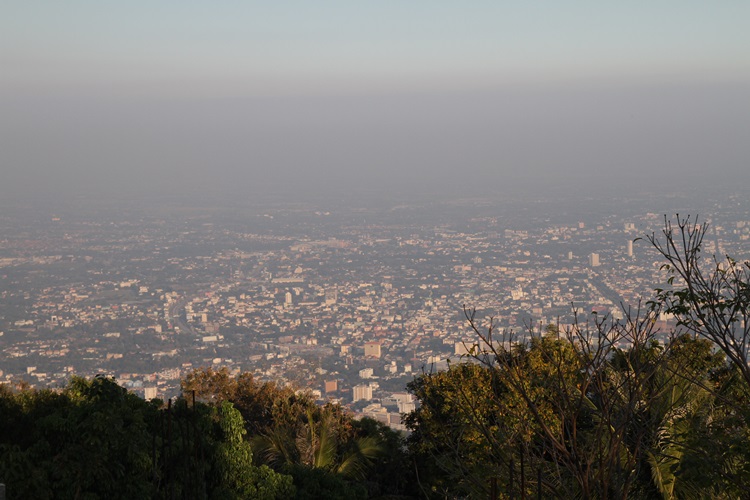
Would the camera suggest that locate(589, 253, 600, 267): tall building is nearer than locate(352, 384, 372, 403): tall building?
No

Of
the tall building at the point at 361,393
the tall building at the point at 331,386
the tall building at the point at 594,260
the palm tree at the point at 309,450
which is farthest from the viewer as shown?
the tall building at the point at 594,260

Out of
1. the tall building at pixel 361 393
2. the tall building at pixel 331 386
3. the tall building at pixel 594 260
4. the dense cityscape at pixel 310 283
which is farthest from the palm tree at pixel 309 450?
the tall building at pixel 594 260

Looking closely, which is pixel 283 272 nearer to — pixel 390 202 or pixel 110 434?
pixel 390 202

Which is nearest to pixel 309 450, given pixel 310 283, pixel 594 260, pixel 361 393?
pixel 361 393

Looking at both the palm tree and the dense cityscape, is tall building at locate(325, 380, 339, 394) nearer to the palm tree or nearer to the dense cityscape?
the dense cityscape

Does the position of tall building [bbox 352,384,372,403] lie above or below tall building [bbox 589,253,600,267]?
above

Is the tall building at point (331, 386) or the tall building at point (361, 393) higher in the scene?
the tall building at point (361, 393)

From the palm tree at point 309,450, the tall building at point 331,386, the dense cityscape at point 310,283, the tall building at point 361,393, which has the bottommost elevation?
the dense cityscape at point 310,283

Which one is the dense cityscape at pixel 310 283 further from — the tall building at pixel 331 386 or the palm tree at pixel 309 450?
the palm tree at pixel 309 450

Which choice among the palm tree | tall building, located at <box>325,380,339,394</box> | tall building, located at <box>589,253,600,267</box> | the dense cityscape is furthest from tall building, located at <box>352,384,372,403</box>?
tall building, located at <box>589,253,600,267</box>
